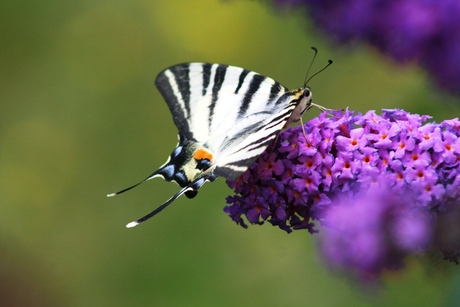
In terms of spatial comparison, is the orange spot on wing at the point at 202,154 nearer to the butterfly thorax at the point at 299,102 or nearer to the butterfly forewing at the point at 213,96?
the butterfly forewing at the point at 213,96

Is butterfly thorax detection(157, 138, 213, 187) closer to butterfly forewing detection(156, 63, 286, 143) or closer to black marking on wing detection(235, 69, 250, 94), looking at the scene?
butterfly forewing detection(156, 63, 286, 143)

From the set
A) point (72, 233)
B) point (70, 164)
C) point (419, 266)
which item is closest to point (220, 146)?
point (419, 266)

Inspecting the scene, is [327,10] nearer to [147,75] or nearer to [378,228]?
[378,228]

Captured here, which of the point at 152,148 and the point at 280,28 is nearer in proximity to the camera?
→ the point at 152,148

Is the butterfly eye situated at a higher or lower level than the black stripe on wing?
lower

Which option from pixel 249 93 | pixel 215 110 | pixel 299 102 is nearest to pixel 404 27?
pixel 299 102

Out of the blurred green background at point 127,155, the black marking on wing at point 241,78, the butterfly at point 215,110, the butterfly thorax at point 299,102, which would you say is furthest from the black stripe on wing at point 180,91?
the blurred green background at point 127,155

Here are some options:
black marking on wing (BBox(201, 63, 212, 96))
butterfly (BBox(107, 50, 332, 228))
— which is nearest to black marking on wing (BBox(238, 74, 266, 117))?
butterfly (BBox(107, 50, 332, 228))
